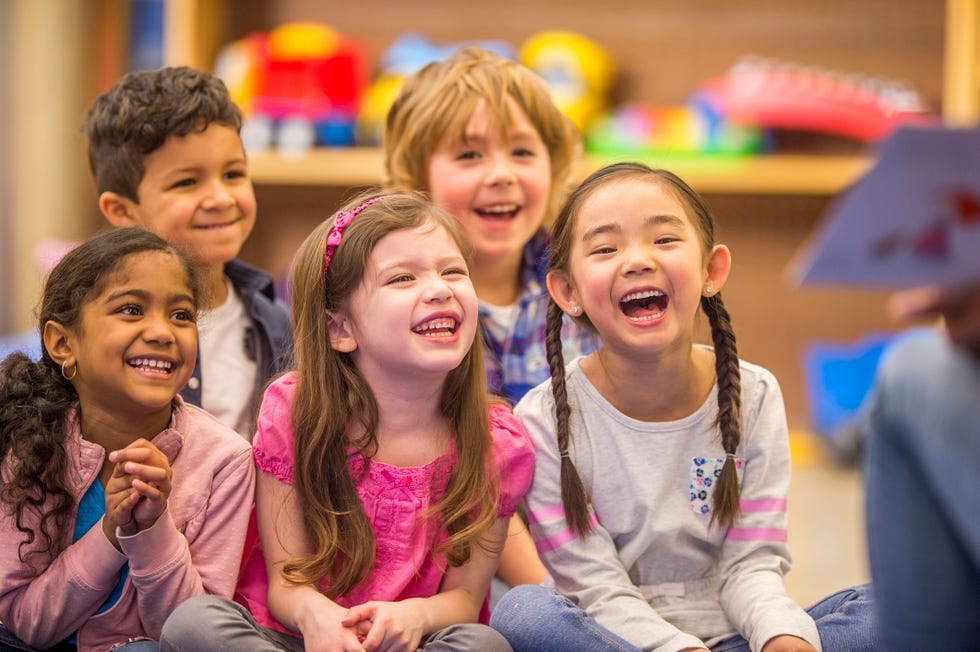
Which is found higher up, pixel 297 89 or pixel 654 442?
pixel 297 89

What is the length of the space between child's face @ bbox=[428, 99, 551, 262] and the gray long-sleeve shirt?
0.41 metres

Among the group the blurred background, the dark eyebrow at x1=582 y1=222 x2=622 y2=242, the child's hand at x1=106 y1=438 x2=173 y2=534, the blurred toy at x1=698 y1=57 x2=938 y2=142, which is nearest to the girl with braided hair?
the dark eyebrow at x1=582 y1=222 x2=622 y2=242

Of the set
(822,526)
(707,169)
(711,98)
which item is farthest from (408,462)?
(711,98)

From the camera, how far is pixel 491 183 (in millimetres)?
1710

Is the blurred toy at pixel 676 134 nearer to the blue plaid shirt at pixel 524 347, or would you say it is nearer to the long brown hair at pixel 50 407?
the blue plaid shirt at pixel 524 347

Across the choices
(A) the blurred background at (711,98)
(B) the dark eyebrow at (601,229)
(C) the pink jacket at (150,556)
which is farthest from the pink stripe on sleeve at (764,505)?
(A) the blurred background at (711,98)

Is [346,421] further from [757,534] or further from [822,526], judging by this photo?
[822,526]

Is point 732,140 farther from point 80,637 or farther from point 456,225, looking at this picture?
point 80,637

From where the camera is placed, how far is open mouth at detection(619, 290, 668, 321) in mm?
1309

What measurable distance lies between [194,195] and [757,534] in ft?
2.82

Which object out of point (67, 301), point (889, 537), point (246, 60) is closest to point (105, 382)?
point (67, 301)

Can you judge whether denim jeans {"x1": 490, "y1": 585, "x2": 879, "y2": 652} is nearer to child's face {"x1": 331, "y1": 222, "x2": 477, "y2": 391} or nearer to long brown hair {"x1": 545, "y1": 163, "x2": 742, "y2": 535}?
long brown hair {"x1": 545, "y1": 163, "x2": 742, "y2": 535}

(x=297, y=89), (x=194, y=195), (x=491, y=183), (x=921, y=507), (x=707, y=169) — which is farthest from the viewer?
(x=297, y=89)

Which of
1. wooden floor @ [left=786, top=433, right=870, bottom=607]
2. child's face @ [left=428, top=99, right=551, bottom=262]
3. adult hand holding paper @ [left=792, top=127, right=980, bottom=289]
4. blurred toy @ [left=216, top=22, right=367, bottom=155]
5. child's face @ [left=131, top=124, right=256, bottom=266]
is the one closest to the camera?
adult hand holding paper @ [left=792, top=127, right=980, bottom=289]
